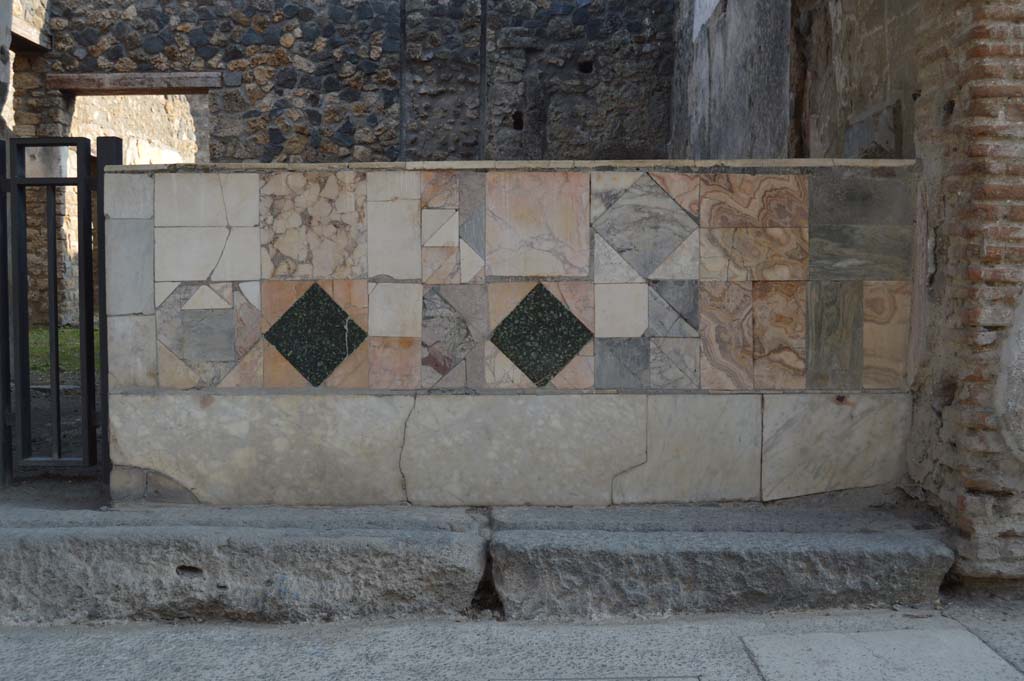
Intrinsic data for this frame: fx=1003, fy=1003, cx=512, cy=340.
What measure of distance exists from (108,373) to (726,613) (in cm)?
219

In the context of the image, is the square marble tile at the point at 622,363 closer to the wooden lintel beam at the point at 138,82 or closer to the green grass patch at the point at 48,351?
the green grass patch at the point at 48,351

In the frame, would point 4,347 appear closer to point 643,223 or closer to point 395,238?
point 395,238

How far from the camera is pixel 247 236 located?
3.42 metres

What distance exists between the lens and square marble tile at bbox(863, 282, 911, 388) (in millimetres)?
3438

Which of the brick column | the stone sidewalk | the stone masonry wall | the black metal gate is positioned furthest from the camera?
the stone masonry wall

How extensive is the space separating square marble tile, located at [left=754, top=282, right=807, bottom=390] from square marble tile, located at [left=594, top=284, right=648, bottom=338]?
1.29 ft

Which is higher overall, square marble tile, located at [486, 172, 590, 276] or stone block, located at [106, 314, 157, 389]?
square marble tile, located at [486, 172, 590, 276]

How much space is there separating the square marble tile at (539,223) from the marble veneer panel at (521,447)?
46 centimetres

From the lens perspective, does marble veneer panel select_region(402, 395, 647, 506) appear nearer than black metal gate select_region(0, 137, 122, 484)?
Yes

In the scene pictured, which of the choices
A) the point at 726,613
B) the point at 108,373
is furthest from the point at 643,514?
the point at 108,373

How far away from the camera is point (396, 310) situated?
11.3 feet

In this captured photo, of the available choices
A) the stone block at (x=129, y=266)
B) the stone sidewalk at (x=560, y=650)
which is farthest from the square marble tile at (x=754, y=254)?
the stone block at (x=129, y=266)

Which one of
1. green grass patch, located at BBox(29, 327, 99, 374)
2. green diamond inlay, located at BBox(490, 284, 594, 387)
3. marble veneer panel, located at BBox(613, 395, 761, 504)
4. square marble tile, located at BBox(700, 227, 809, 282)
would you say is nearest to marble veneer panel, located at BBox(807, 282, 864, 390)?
square marble tile, located at BBox(700, 227, 809, 282)

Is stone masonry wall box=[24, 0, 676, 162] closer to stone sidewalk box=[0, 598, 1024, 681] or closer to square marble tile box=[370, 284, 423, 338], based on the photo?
square marble tile box=[370, 284, 423, 338]
